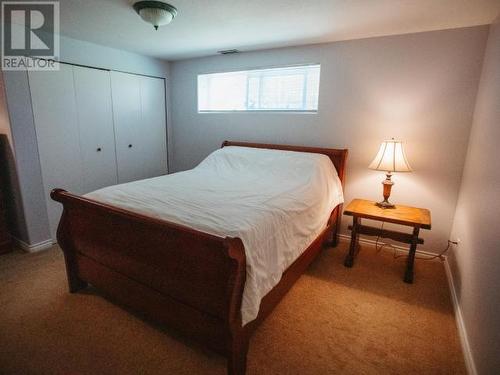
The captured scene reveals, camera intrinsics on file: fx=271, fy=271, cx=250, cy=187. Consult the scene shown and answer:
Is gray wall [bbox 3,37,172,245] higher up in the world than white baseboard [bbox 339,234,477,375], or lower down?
higher up

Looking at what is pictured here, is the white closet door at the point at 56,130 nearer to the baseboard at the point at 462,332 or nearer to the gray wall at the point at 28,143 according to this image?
the gray wall at the point at 28,143

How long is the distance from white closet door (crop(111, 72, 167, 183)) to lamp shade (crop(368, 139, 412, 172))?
9.48ft

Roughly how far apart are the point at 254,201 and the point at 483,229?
138 cm

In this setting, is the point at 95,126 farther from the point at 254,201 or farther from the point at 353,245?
the point at 353,245

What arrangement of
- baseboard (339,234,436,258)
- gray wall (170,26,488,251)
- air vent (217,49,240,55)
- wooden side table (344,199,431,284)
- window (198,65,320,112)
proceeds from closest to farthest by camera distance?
1. wooden side table (344,199,431,284)
2. gray wall (170,26,488,251)
3. baseboard (339,234,436,258)
4. window (198,65,320,112)
5. air vent (217,49,240,55)

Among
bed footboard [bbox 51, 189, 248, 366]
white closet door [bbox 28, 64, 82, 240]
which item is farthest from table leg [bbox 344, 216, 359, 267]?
white closet door [bbox 28, 64, 82, 240]

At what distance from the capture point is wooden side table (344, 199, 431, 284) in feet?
7.21

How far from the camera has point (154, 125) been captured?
12.5 feet

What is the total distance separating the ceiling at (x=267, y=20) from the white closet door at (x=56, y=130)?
0.52m

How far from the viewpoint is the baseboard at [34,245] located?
2635 millimetres

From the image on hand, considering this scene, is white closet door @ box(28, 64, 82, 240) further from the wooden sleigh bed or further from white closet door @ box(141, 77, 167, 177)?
the wooden sleigh bed

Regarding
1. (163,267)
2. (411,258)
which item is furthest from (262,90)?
(163,267)

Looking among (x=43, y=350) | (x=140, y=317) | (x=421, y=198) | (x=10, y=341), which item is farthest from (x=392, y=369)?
(x=10, y=341)

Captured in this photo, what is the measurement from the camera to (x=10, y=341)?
5.21 feet
